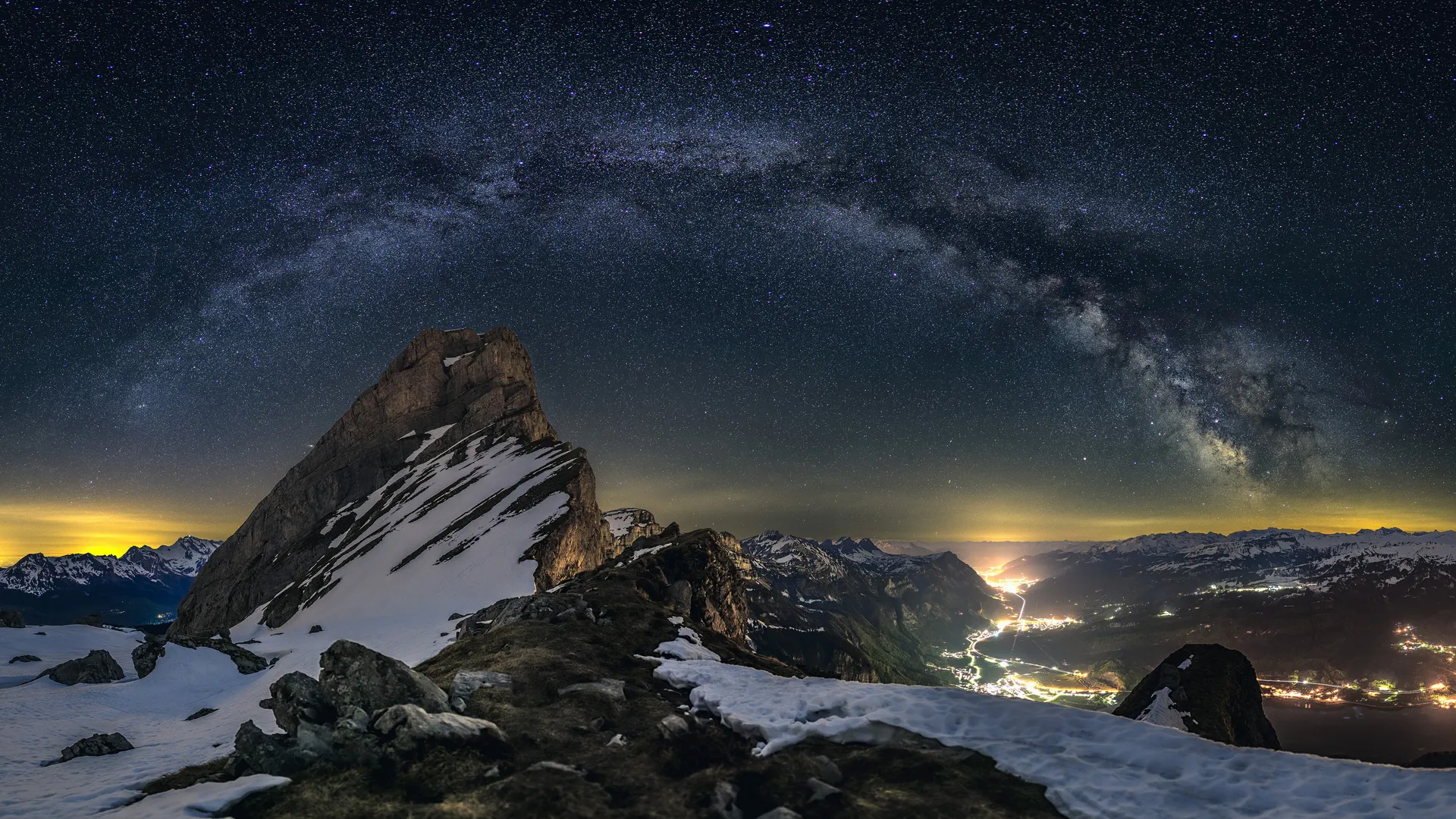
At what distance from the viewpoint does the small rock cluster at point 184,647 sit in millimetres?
38250

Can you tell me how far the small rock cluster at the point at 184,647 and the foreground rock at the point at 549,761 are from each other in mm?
31172

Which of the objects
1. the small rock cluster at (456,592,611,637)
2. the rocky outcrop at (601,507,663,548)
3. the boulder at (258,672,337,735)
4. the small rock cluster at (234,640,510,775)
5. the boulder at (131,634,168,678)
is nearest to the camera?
the small rock cluster at (234,640,510,775)

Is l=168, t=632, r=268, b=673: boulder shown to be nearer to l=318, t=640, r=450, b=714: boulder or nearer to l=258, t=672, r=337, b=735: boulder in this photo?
l=258, t=672, r=337, b=735: boulder

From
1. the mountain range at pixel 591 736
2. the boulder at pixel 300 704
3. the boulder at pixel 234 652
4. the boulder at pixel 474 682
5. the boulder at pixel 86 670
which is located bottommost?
the boulder at pixel 234 652

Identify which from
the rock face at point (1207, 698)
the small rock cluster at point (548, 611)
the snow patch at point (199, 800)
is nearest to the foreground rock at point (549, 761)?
the snow patch at point (199, 800)

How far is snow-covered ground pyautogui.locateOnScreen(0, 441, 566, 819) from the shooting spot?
19.8 metres

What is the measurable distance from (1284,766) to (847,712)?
31.3 ft

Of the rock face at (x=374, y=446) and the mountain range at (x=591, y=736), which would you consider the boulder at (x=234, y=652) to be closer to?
the mountain range at (x=591, y=736)

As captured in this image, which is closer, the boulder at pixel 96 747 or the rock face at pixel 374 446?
the boulder at pixel 96 747

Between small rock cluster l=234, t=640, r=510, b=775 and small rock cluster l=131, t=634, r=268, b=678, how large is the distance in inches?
1349

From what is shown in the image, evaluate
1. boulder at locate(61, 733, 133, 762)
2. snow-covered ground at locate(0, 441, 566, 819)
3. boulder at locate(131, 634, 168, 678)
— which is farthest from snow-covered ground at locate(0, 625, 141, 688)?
boulder at locate(61, 733, 133, 762)

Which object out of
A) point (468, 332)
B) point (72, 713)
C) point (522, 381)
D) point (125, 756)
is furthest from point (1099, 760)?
point (468, 332)

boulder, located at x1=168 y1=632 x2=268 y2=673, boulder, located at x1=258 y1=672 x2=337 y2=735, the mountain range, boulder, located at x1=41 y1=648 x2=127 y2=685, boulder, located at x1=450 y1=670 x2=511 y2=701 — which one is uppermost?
boulder, located at x1=258 y1=672 x2=337 y2=735

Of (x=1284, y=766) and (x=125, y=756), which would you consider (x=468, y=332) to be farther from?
(x=1284, y=766)
